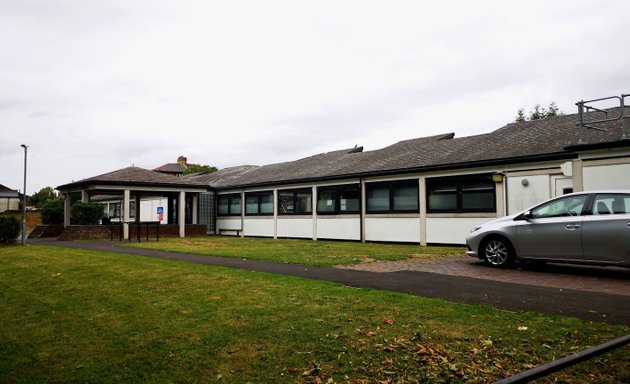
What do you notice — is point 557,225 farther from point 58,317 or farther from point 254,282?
point 58,317

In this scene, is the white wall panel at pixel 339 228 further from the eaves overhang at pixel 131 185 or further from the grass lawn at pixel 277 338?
the grass lawn at pixel 277 338

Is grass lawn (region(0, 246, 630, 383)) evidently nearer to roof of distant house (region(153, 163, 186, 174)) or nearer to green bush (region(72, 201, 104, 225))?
green bush (region(72, 201, 104, 225))

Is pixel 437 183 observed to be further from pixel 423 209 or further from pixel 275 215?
pixel 275 215

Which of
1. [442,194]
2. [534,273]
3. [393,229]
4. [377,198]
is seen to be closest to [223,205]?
[377,198]

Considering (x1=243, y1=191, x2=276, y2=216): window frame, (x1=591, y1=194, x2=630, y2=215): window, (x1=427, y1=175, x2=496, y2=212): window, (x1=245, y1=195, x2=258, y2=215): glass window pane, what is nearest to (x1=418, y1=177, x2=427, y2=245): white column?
(x1=427, y1=175, x2=496, y2=212): window

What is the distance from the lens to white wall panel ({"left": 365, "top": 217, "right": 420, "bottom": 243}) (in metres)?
17.6

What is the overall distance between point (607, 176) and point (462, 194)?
5.20 meters

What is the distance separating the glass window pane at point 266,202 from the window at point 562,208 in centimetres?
1700

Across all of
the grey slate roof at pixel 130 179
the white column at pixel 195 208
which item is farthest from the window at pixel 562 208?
the white column at pixel 195 208

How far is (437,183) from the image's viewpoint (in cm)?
1703

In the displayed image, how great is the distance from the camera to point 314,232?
872 inches

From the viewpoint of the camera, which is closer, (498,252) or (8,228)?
(498,252)

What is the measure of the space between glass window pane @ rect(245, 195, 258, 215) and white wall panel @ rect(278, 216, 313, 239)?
2.46 meters

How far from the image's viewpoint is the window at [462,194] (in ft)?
51.1
